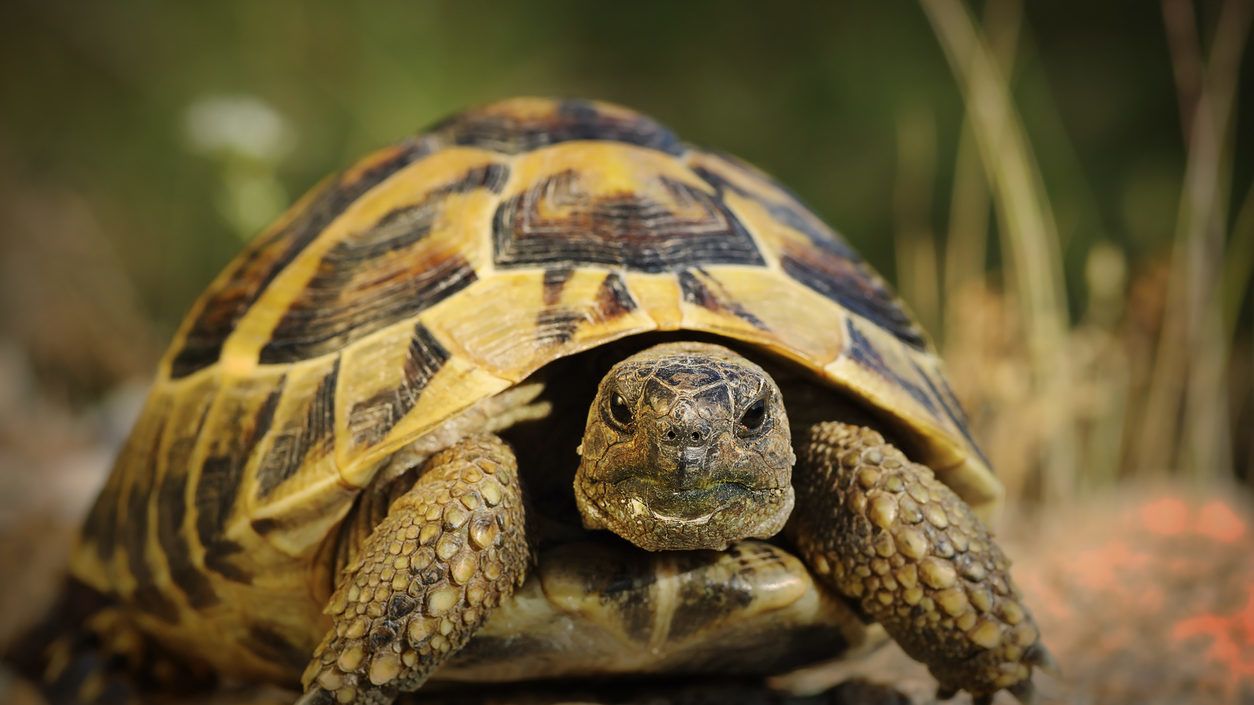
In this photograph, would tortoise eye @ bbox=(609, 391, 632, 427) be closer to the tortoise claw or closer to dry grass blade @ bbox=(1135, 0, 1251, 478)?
the tortoise claw

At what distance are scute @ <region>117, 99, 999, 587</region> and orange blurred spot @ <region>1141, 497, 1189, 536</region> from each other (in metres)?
2.22

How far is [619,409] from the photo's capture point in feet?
5.77

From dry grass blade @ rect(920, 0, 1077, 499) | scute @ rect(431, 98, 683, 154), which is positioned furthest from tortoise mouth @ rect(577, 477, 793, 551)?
dry grass blade @ rect(920, 0, 1077, 499)

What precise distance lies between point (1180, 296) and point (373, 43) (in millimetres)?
4989

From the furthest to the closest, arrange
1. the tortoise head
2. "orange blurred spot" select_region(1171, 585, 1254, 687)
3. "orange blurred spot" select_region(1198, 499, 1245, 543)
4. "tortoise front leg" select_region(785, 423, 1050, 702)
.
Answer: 1. "orange blurred spot" select_region(1198, 499, 1245, 543)
2. "orange blurred spot" select_region(1171, 585, 1254, 687)
3. "tortoise front leg" select_region(785, 423, 1050, 702)
4. the tortoise head

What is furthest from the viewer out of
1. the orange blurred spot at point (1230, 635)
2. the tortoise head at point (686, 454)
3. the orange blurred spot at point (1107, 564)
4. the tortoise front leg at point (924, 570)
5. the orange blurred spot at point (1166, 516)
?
the orange blurred spot at point (1166, 516)

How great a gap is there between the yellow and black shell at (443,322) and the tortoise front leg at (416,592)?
169 millimetres

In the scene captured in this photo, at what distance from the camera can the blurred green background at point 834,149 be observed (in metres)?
4.52

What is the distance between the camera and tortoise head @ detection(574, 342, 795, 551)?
5.41 ft

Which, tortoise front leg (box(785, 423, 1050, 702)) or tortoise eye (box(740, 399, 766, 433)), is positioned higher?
tortoise eye (box(740, 399, 766, 433))

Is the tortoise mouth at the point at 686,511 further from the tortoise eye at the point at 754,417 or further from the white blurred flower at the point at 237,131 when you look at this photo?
the white blurred flower at the point at 237,131

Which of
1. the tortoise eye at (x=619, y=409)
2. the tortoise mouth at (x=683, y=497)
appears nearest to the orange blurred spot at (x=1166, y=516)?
the tortoise mouth at (x=683, y=497)

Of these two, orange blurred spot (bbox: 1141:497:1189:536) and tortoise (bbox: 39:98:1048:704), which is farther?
orange blurred spot (bbox: 1141:497:1189:536)

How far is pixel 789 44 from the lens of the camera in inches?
254
